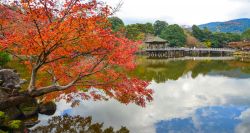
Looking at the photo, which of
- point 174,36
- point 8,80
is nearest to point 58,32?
point 8,80

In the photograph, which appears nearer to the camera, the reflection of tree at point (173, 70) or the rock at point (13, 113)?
the rock at point (13, 113)

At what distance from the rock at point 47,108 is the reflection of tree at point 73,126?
2.68 ft

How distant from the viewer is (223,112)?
16.0 metres

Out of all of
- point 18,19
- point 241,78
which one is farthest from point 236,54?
point 18,19

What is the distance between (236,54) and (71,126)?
165 ft

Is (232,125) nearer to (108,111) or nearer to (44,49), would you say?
(108,111)

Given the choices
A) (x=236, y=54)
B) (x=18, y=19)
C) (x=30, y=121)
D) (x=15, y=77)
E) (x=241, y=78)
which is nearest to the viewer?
(x=18, y=19)

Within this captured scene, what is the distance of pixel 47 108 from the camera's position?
49.9 feet

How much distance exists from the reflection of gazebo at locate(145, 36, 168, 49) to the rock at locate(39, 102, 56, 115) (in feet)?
149

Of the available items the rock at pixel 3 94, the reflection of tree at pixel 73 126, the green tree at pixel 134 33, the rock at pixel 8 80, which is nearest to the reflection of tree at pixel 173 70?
the reflection of tree at pixel 73 126

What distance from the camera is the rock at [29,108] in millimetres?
14039

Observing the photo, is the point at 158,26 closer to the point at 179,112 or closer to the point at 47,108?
the point at 179,112

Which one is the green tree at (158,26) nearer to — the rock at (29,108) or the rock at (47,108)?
the rock at (47,108)

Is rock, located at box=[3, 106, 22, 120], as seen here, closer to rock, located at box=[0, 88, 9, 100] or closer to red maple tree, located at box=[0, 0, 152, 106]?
rock, located at box=[0, 88, 9, 100]
